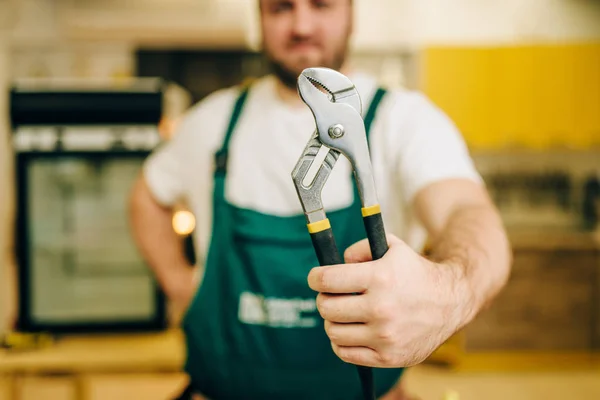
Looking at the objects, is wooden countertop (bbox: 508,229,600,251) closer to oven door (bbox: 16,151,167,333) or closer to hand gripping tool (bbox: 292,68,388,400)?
oven door (bbox: 16,151,167,333)

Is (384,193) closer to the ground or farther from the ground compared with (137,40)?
Answer: closer to the ground

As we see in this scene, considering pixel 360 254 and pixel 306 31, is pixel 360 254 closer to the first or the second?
pixel 360 254

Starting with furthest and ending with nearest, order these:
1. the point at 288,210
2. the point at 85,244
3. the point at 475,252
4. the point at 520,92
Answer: the point at 520,92, the point at 85,244, the point at 288,210, the point at 475,252

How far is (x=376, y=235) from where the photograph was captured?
17.3 inches

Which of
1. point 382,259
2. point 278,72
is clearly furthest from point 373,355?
point 278,72

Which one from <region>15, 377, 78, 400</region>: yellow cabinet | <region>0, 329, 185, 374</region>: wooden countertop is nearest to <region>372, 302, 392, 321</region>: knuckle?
<region>0, 329, 185, 374</region>: wooden countertop

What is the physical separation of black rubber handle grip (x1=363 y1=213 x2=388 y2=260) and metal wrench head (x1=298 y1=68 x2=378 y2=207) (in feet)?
0.05

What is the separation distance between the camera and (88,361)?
179 centimetres

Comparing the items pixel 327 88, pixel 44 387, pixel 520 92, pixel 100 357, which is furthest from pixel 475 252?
pixel 520 92

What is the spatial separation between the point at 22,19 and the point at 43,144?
1227 mm

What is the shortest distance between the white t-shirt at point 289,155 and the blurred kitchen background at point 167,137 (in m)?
0.56

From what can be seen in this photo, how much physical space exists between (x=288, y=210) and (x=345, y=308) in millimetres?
567

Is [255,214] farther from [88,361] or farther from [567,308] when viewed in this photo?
[567,308]

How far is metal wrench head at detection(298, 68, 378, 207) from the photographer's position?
1.36 ft
